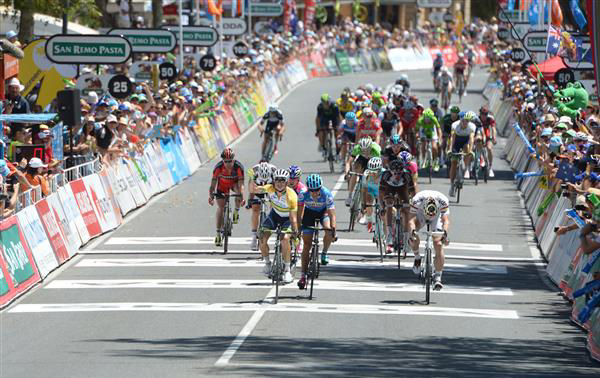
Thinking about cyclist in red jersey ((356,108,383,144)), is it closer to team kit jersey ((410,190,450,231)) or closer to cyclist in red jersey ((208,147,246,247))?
cyclist in red jersey ((208,147,246,247))

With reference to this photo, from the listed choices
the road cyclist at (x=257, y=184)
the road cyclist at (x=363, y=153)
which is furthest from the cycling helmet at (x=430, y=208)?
the road cyclist at (x=363, y=153)

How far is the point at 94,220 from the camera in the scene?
2553 centimetres

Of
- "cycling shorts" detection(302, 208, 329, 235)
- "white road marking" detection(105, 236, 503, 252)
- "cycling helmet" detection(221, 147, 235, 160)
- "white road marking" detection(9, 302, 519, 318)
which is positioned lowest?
"white road marking" detection(105, 236, 503, 252)

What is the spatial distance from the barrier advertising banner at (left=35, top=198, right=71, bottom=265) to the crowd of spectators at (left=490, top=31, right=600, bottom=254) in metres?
7.32

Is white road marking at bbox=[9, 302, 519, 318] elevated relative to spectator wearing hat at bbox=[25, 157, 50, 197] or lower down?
lower down

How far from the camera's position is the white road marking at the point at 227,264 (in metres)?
22.8

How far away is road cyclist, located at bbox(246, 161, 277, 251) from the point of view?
68.9 ft

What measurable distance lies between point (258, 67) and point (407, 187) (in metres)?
32.3

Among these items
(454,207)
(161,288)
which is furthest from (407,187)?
(454,207)

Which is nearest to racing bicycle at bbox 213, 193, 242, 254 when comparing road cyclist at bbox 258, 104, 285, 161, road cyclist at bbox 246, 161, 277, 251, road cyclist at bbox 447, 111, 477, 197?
road cyclist at bbox 246, 161, 277, 251

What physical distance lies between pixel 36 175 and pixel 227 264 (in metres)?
3.20

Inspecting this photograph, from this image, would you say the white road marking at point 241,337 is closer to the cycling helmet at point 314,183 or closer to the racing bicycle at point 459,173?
the cycling helmet at point 314,183

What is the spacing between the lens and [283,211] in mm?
19969

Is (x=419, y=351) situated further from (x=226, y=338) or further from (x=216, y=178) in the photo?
(x=216, y=178)
